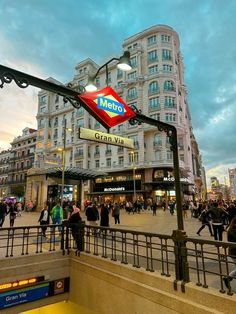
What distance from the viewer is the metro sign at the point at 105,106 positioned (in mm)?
4730

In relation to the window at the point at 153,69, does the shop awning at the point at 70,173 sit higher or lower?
lower

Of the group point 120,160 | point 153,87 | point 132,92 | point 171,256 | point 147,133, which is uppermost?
point 132,92

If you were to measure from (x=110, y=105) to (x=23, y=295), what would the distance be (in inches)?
234

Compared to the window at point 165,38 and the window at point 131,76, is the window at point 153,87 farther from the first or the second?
the window at point 165,38

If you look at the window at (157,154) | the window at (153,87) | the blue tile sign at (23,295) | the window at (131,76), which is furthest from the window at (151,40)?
the blue tile sign at (23,295)

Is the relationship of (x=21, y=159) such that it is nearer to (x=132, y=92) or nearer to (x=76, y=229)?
(x=132, y=92)

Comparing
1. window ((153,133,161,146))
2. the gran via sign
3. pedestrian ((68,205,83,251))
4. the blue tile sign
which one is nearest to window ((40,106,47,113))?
window ((153,133,161,146))

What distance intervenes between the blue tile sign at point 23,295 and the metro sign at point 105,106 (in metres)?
5.49

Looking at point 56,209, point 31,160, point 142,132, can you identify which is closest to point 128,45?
point 142,132

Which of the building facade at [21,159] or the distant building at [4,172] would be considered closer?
the building facade at [21,159]

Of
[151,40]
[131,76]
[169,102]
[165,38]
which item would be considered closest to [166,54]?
[165,38]

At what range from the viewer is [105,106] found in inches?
192

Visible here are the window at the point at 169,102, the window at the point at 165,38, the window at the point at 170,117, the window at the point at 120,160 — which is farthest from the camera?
the window at the point at 120,160

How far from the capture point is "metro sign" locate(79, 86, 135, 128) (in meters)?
4.73
